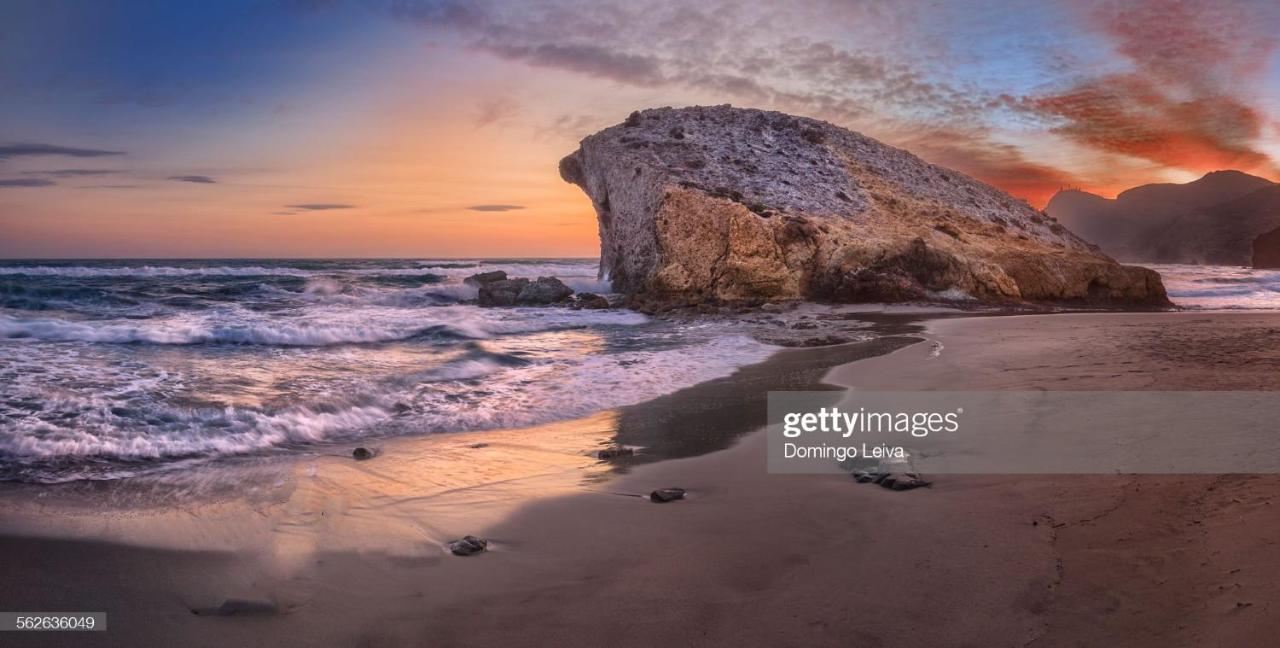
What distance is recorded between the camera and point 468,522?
400 centimetres

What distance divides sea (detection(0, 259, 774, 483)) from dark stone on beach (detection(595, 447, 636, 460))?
1514 mm

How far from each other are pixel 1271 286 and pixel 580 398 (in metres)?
36.8

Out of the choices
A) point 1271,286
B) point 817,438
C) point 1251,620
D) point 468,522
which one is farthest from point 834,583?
point 1271,286

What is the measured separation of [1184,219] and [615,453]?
158031mm

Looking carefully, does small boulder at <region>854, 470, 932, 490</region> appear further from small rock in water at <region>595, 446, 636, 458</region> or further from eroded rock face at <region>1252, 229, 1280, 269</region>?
eroded rock face at <region>1252, 229, 1280, 269</region>

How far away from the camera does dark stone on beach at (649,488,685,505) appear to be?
4254mm

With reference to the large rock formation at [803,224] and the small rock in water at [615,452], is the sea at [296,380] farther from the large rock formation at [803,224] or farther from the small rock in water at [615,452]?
the large rock formation at [803,224]

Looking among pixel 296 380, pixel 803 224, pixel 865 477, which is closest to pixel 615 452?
pixel 865 477

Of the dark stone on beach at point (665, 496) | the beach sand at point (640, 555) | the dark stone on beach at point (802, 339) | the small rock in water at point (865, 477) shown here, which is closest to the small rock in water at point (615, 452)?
the beach sand at point (640, 555)

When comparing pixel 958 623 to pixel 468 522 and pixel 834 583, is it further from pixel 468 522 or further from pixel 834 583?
pixel 468 522

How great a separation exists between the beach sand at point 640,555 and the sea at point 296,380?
3.16ft

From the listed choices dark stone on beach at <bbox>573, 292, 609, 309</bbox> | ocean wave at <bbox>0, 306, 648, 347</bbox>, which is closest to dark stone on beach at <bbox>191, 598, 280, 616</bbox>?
ocean wave at <bbox>0, 306, 648, 347</bbox>

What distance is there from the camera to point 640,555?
3.38 metres

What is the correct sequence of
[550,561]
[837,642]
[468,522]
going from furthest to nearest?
[468,522] → [550,561] → [837,642]
